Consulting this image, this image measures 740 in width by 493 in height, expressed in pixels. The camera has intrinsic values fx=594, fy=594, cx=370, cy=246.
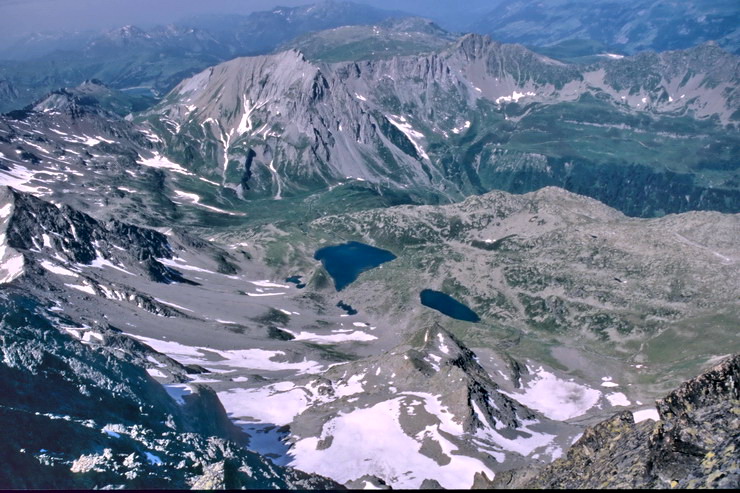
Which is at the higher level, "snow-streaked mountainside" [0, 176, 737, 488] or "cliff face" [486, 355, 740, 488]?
"cliff face" [486, 355, 740, 488]

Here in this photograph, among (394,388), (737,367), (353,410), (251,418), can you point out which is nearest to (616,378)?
(394,388)

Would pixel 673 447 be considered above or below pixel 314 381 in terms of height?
above

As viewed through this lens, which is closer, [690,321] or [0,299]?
[0,299]

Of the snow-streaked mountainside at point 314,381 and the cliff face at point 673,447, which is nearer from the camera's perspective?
the cliff face at point 673,447

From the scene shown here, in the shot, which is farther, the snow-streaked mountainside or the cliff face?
the snow-streaked mountainside

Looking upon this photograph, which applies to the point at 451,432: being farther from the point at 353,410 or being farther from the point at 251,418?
the point at 251,418

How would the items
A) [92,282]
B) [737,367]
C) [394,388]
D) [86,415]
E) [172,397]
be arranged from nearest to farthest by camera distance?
[737,367], [86,415], [172,397], [394,388], [92,282]

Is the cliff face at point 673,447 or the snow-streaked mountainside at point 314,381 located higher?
the cliff face at point 673,447

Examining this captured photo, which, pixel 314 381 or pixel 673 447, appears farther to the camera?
pixel 314 381
